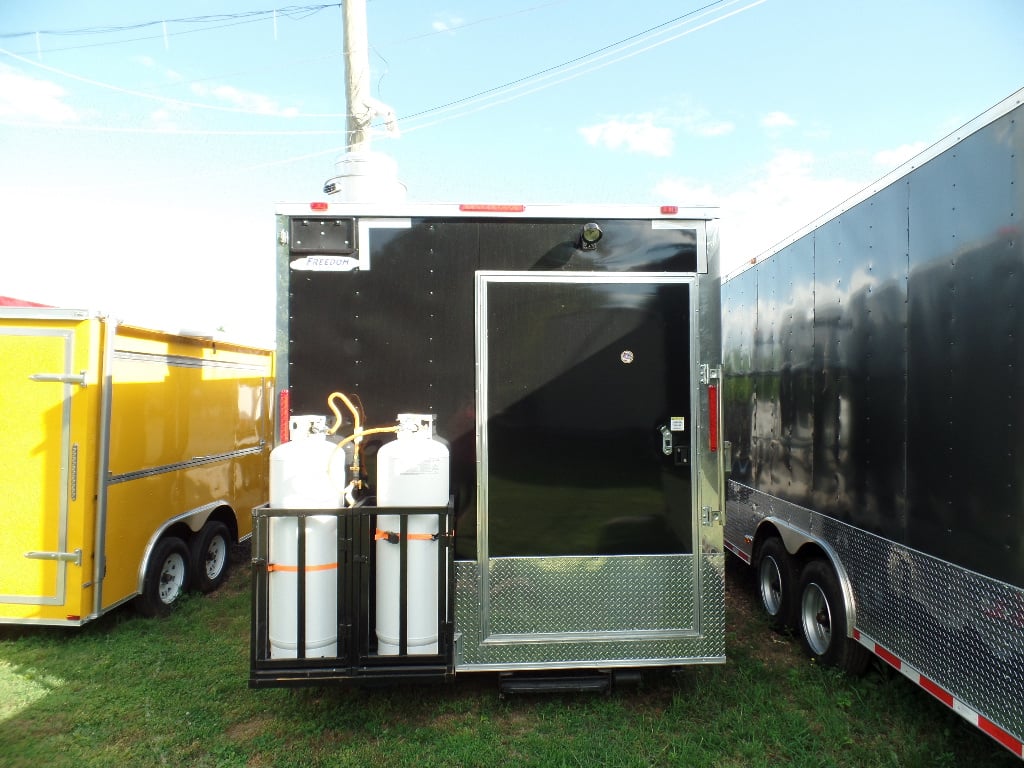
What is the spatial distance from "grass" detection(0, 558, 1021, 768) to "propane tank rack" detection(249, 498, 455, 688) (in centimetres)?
50

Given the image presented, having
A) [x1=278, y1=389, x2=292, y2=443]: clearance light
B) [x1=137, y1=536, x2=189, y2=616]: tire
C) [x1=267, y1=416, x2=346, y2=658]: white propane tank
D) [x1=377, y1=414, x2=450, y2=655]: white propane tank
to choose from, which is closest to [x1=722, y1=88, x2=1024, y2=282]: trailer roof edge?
[x1=377, y1=414, x2=450, y2=655]: white propane tank

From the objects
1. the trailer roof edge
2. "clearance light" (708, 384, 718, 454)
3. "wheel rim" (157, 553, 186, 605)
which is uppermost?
the trailer roof edge

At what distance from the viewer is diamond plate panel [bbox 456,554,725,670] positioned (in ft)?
10.8

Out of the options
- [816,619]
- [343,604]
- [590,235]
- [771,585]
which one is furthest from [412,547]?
[771,585]

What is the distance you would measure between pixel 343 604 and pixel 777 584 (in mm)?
3337

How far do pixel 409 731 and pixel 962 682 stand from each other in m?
2.67

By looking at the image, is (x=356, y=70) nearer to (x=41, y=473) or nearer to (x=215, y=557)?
(x=41, y=473)

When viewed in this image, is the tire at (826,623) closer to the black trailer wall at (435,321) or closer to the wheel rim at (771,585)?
the wheel rim at (771,585)

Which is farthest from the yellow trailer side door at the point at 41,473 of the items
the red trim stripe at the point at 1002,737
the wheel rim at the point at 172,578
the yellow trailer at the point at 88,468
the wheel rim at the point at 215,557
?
the red trim stripe at the point at 1002,737

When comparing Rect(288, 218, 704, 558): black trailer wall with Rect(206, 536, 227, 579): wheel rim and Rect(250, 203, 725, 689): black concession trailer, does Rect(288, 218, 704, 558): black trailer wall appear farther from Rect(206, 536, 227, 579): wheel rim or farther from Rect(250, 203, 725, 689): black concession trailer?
Rect(206, 536, 227, 579): wheel rim

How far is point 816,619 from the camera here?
13.3 ft

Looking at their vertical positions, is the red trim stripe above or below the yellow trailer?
below

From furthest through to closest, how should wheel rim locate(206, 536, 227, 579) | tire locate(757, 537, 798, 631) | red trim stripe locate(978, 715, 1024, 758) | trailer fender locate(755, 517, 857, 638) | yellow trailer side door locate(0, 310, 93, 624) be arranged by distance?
wheel rim locate(206, 536, 227, 579), tire locate(757, 537, 798, 631), yellow trailer side door locate(0, 310, 93, 624), trailer fender locate(755, 517, 857, 638), red trim stripe locate(978, 715, 1024, 758)

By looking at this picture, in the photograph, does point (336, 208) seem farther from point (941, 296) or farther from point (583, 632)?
point (941, 296)
